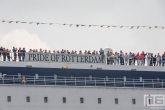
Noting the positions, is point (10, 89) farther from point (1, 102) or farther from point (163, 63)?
point (163, 63)

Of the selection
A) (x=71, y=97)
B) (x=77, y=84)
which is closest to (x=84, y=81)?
(x=77, y=84)

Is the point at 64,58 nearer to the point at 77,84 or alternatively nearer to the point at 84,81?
the point at 77,84

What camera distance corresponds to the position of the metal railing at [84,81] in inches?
2968

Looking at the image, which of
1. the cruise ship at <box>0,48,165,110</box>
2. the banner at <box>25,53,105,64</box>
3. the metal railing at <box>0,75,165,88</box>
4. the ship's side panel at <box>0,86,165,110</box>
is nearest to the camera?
the ship's side panel at <box>0,86,165,110</box>

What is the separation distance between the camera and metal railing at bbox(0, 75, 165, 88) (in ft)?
247

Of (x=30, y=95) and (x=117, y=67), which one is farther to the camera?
(x=117, y=67)

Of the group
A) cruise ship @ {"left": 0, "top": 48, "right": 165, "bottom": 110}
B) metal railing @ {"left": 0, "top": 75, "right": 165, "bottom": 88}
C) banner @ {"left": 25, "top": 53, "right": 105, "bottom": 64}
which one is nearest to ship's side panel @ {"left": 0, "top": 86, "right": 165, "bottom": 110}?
cruise ship @ {"left": 0, "top": 48, "right": 165, "bottom": 110}

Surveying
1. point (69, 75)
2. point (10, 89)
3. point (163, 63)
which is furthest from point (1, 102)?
point (163, 63)

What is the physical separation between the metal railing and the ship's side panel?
0.92 meters

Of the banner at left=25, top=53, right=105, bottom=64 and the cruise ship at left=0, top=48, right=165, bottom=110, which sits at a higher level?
the banner at left=25, top=53, right=105, bottom=64

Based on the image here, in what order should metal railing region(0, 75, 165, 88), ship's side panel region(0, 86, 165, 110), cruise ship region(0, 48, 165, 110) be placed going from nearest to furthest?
1. ship's side panel region(0, 86, 165, 110)
2. cruise ship region(0, 48, 165, 110)
3. metal railing region(0, 75, 165, 88)

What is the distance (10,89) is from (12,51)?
183 inches

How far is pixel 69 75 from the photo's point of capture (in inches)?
3061

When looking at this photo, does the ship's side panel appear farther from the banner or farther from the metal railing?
the banner
